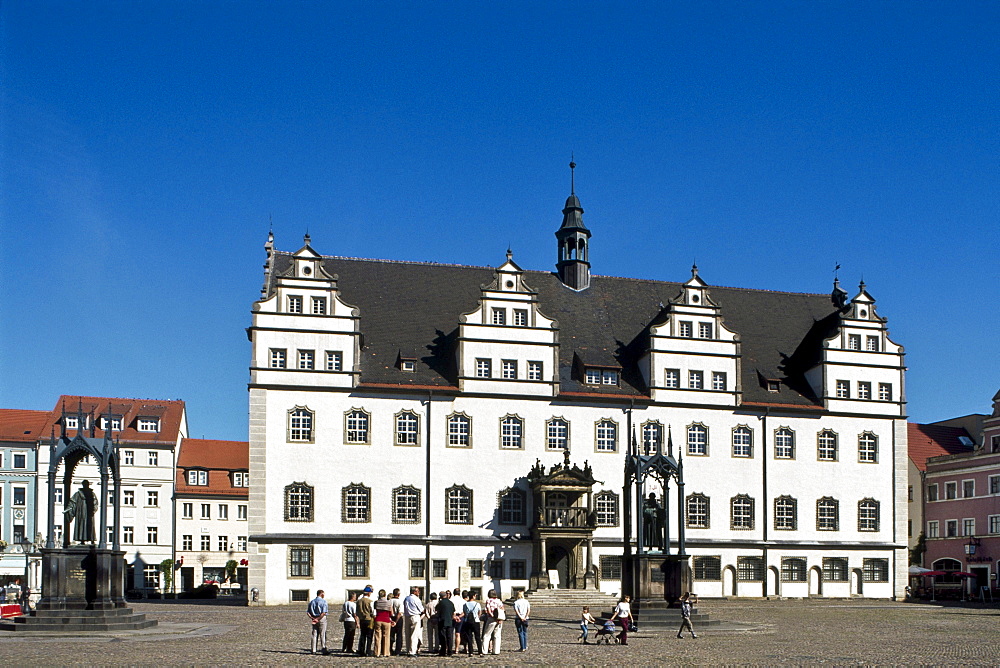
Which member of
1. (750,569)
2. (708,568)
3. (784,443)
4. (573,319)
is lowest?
(750,569)

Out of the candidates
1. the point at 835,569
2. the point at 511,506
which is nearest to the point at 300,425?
the point at 511,506

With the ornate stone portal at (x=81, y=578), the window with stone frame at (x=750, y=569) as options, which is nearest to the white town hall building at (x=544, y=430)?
the window with stone frame at (x=750, y=569)

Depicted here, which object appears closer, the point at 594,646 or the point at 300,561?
the point at 594,646

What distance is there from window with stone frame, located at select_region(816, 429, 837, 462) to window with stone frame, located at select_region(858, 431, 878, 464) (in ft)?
4.27

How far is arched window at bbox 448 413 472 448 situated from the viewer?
51594mm

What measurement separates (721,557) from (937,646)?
25.7 meters

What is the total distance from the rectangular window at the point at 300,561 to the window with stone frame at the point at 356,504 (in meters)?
1.94

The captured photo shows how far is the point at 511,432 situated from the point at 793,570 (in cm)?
1455

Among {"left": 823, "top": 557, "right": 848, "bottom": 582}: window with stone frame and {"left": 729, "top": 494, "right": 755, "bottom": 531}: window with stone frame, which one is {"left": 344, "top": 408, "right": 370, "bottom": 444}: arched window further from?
{"left": 823, "top": 557, "right": 848, "bottom": 582}: window with stone frame

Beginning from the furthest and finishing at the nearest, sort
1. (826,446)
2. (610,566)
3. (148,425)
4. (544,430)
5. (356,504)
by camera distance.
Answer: (148,425) → (826,446) → (544,430) → (610,566) → (356,504)

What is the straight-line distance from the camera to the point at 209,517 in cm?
7600

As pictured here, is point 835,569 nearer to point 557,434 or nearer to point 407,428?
point 557,434

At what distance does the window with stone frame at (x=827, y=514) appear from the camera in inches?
2179

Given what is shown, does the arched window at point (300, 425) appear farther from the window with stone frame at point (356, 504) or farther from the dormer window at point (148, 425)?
the dormer window at point (148, 425)
